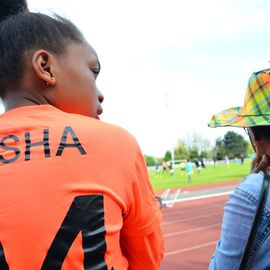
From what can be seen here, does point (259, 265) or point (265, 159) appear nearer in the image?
point (259, 265)

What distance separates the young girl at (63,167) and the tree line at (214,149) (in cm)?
7273

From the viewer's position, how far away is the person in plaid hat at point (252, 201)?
1349 mm

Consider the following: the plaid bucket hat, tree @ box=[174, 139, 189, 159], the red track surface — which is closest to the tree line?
tree @ box=[174, 139, 189, 159]

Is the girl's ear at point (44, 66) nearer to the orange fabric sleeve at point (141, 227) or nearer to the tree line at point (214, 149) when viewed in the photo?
the orange fabric sleeve at point (141, 227)

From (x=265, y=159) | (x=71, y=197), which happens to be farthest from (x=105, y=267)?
(x=265, y=159)

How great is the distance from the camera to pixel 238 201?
1.41 metres

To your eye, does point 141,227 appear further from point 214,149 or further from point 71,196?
point 214,149

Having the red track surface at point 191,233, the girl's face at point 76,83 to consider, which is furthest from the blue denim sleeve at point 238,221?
the red track surface at point 191,233

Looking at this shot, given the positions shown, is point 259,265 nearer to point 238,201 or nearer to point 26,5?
point 238,201

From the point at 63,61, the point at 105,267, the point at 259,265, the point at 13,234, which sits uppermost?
the point at 63,61

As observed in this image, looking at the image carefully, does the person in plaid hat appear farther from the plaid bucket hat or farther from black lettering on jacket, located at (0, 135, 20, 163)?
black lettering on jacket, located at (0, 135, 20, 163)

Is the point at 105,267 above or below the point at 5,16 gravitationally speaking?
below

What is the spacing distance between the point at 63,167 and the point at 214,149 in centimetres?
8453

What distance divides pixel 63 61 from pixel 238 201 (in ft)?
2.65
